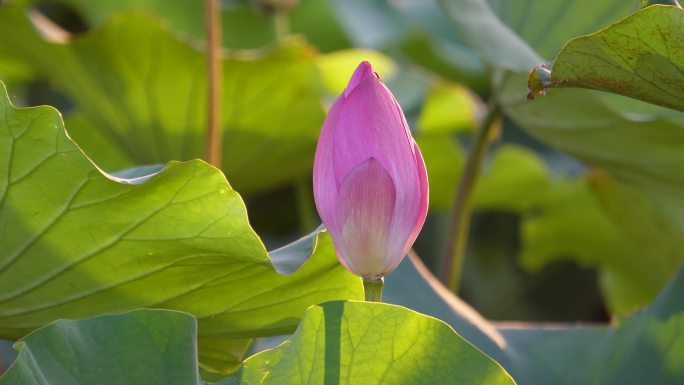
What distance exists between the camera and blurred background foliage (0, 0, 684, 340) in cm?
136

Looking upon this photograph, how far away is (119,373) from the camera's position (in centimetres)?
75

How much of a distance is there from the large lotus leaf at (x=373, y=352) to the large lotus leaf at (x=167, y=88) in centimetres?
95

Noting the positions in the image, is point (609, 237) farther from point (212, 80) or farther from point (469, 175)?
point (212, 80)

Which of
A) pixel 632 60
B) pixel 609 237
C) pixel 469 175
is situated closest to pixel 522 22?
pixel 469 175

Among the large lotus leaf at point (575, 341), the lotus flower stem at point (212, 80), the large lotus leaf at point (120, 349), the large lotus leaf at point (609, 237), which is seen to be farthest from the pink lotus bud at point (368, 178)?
the large lotus leaf at point (609, 237)

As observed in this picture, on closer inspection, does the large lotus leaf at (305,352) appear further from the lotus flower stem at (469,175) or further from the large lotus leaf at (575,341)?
the lotus flower stem at (469,175)

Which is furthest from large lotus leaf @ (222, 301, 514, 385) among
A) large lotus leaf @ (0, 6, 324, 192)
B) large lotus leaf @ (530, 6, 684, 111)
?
large lotus leaf @ (0, 6, 324, 192)

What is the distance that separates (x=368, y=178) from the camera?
749mm

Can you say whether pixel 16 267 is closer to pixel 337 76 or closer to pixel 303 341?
pixel 303 341

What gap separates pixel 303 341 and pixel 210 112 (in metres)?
0.76

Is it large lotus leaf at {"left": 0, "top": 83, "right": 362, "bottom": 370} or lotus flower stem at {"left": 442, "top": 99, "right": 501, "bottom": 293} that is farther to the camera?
lotus flower stem at {"left": 442, "top": 99, "right": 501, "bottom": 293}

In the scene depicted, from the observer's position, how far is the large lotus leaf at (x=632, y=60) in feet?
2.40

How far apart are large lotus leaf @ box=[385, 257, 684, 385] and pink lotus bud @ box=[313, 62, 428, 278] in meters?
0.31

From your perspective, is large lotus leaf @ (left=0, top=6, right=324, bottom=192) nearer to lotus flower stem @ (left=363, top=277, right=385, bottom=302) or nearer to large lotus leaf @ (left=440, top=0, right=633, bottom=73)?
large lotus leaf @ (left=440, top=0, right=633, bottom=73)
